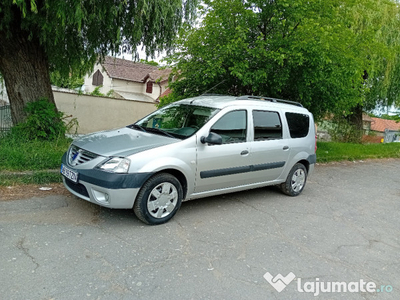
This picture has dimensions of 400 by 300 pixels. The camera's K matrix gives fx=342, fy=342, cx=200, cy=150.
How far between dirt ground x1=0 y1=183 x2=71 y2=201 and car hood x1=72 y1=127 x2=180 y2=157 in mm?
1119

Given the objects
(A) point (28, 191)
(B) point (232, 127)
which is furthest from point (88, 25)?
(B) point (232, 127)

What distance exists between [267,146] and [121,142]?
246 centimetres

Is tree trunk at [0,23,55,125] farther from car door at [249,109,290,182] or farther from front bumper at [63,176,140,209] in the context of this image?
car door at [249,109,290,182]

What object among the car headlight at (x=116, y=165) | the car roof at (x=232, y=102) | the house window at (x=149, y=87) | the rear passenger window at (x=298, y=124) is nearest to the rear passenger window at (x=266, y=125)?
the car roof at (x=232, y=102)

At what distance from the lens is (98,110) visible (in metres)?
16.1

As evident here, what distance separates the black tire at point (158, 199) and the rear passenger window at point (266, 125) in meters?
1.77

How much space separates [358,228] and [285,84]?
16.0ft

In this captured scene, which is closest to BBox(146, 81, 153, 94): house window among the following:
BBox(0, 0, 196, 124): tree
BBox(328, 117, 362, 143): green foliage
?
BBox(328, 117, 362, 143): green foliage

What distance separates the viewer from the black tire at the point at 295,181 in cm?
637

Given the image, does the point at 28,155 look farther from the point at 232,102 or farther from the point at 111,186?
the point at 232,102

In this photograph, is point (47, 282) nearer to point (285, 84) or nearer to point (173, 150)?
point (173, 150)

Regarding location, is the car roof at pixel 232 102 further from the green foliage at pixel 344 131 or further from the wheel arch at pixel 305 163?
the green foliage at pixel 344 131

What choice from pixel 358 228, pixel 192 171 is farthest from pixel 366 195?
pixel 192 171

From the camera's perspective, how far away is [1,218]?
14.0 ft
